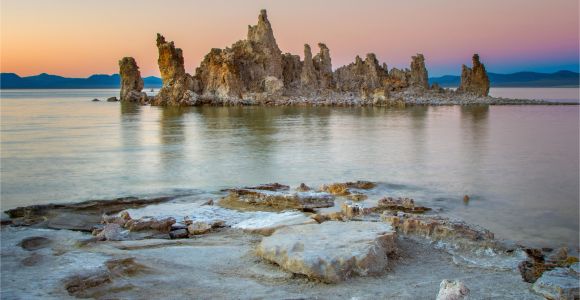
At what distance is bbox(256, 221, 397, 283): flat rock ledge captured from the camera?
5.08m

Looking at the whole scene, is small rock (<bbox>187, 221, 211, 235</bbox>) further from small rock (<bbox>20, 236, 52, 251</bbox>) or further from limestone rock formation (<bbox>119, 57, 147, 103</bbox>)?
limestone rock formation (<bbox>119, 57, 147, 103</bbox>)

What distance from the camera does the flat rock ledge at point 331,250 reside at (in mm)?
5078

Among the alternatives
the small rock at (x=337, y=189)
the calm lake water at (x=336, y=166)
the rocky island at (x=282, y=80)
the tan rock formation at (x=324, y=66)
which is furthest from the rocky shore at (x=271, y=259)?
the tan rock formation at (x=324, y=66)

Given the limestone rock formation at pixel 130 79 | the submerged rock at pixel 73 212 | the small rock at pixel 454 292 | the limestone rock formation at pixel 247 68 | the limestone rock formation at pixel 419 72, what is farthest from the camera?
the limestone rock formation at pixel 130 79

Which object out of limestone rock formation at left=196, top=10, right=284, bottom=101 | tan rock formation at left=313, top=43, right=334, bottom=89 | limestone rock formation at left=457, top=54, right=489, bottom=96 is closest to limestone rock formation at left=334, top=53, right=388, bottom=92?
tan rock formation at left=313, top=43, right=334, bottom=89

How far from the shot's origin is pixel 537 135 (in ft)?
76.7

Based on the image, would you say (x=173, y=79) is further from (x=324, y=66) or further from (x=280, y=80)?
(x=324, y=66)

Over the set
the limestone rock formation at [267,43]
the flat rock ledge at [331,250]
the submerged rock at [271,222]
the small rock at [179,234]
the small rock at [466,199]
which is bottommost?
the small rock at [466,199]

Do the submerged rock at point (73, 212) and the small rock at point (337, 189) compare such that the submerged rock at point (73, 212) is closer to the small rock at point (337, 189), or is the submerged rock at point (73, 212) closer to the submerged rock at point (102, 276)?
the submerged rock at point (102, 276)

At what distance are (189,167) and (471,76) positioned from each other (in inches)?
2172

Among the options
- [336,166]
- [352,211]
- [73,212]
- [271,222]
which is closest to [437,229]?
[352,211]

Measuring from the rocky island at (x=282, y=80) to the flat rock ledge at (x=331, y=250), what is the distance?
155 feet

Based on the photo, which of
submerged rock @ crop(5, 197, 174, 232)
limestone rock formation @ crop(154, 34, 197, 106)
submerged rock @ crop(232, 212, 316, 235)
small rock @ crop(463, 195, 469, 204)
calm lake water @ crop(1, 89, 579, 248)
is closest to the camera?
submerged rock @ crop(232, 212, 316, 235)

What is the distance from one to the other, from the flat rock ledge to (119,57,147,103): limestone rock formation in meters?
63.3
